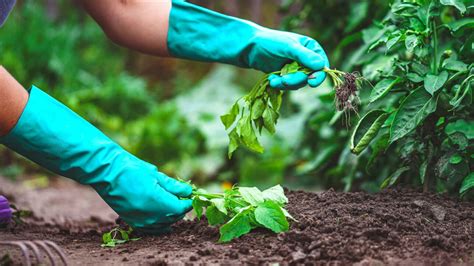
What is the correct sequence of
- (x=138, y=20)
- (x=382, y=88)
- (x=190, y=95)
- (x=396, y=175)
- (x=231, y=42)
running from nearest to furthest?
(x=382, y=88)
(x=396, y=175)
(x=231, y=42)
(x=138, y=20)
(x=190, y=95)

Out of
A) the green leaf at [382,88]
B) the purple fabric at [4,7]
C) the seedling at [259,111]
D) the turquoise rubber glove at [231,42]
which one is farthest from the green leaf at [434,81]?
the purple fabric at [4,7]

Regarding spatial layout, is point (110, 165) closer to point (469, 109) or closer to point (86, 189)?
point (469, 109)

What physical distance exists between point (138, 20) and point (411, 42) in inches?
42.6

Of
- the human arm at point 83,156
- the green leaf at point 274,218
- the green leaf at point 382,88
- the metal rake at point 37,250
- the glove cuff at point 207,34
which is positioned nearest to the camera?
the metal rake at point 37,250

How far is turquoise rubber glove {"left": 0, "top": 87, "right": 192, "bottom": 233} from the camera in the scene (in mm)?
2129

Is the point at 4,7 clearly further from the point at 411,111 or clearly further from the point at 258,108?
the point at 411,111

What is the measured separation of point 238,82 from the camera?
6.39 m

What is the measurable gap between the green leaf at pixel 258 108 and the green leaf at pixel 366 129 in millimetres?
327

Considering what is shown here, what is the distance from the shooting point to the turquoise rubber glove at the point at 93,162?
83.8 inches

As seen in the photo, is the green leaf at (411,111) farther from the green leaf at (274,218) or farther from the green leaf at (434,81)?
the green leaf at (274,218)

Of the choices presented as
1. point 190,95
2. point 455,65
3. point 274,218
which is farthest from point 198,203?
point 190,95

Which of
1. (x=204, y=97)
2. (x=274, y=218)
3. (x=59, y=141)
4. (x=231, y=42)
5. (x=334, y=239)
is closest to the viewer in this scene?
(x=334, y=239)

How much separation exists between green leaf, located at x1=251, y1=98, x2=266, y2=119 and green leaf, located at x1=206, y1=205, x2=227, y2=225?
14.1 inches

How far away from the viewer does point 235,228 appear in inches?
80.9
